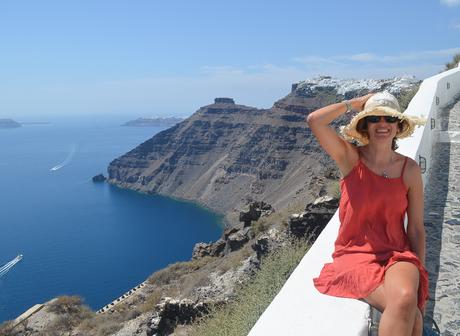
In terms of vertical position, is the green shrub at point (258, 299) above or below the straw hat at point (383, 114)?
below

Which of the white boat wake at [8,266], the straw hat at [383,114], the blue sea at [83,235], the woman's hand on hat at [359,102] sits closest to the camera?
the straw hat at [383,114]

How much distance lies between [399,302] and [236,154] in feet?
411

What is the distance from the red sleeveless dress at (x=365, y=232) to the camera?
2393 millimetres

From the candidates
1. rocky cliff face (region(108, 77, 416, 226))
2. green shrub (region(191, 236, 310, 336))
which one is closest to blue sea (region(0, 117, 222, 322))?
rocky cliff face (region(108, 77, 416, 226))

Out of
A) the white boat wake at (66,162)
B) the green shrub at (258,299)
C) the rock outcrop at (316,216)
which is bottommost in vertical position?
the white boat wake at (66,162)

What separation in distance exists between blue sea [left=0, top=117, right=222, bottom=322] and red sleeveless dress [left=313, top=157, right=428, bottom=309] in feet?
176

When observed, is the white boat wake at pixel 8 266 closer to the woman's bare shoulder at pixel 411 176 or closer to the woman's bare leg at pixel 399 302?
the woman's bare shoulder at pixel 411 176

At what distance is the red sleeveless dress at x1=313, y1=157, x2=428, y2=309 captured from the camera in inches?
94.2

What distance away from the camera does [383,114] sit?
2.58 m

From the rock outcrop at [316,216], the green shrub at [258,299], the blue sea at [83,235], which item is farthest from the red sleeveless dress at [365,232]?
the blue sea at [83,235]

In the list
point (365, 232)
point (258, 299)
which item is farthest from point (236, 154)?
point (365, 232)

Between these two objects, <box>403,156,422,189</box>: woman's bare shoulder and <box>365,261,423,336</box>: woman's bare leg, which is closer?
<box>365,261,423,336</box>: woman's bare leg

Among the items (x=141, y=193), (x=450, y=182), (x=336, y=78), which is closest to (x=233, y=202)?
(x=141, y=193)

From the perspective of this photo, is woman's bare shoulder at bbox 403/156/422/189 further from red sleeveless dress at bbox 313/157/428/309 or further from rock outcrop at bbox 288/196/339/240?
rock outcrop at bbox 288/196/339/240
